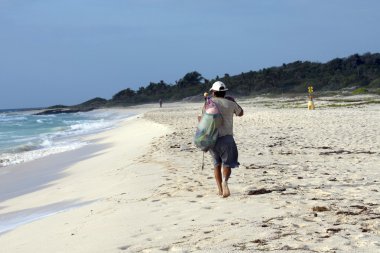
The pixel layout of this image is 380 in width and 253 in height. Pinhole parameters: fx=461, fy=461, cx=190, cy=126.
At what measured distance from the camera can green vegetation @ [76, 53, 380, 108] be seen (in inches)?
3056

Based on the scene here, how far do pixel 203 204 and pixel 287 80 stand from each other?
3385 inches

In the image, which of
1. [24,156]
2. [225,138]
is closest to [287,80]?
[24,156]

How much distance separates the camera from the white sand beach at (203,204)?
4074 mm

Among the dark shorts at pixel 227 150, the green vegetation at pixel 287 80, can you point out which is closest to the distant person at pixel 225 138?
the dark shorts at pixel 227 150

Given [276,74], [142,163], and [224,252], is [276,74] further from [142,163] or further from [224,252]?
[224,252]

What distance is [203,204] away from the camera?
18.1ft

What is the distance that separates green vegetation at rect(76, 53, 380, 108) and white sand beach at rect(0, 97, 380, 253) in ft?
211

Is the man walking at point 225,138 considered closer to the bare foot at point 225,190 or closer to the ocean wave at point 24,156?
the bare foot at point 225,190

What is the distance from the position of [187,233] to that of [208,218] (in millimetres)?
537

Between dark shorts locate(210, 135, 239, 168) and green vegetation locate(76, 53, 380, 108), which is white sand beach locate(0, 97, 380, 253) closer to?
dark shorts locate(210, 135, 239, 168)

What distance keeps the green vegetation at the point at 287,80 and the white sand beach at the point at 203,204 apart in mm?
64430

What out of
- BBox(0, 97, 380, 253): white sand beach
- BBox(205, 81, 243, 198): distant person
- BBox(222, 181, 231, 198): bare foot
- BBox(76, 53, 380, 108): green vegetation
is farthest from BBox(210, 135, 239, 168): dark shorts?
BBox(76, 53, 380, 108): green vegetation

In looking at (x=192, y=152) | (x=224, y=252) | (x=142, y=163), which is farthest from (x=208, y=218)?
(x=192, y=152)

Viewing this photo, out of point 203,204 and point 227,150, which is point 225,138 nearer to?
point 227,150
